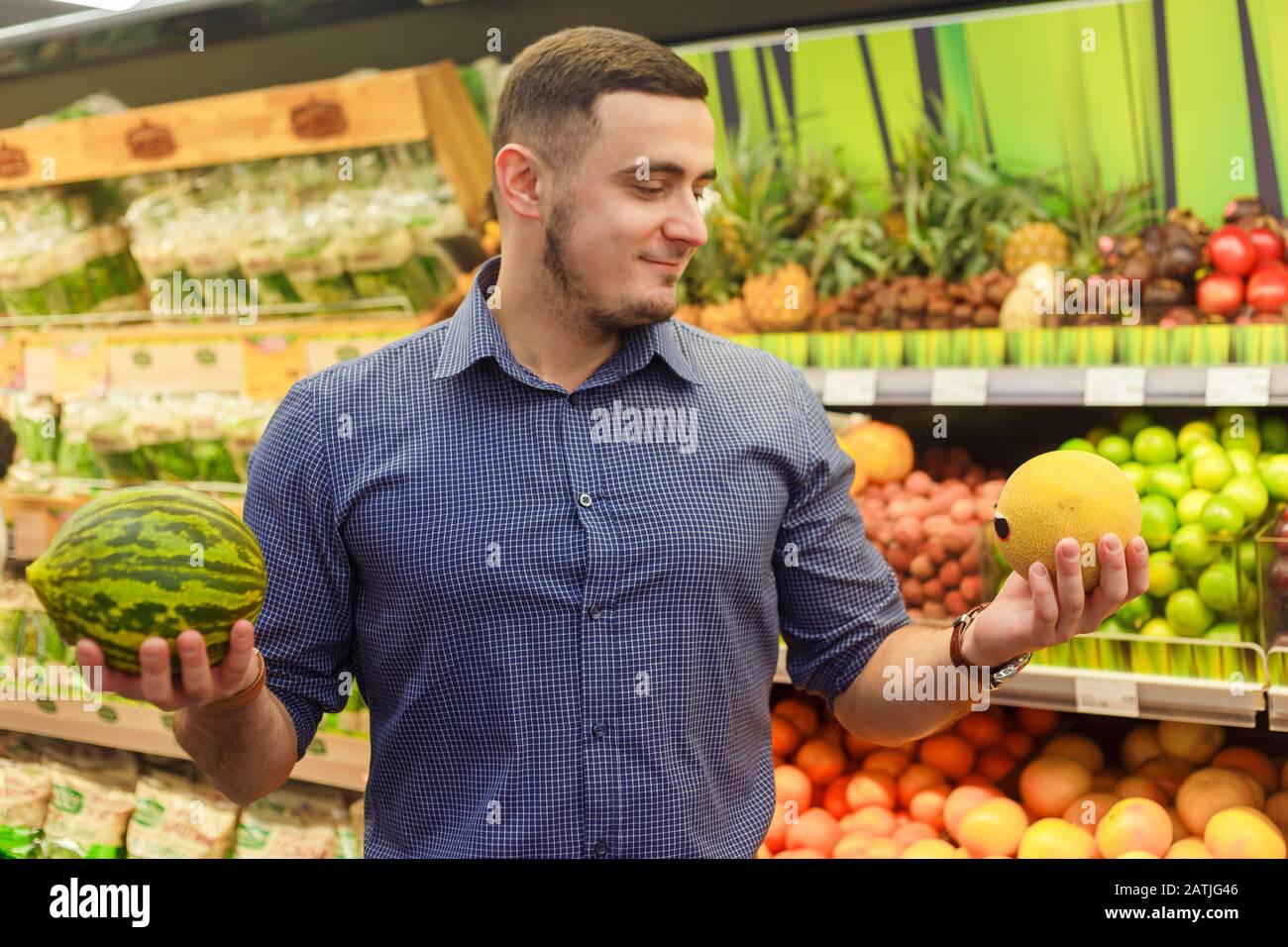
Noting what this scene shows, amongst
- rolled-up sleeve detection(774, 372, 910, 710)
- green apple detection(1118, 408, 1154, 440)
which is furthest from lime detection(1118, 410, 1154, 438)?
rolled-up sleeve detection(774, 372, 910, 710)

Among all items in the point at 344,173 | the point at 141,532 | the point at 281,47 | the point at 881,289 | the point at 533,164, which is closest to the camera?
the point at 141,532

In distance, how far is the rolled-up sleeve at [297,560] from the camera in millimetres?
1403

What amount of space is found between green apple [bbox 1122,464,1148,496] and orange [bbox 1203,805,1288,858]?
2.02ft

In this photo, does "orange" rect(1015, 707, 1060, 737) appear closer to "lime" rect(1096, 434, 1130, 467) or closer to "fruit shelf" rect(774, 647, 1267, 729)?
"fruit shelf" rect(774, 647, 1267, 729)

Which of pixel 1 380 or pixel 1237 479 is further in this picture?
pixel 1 380

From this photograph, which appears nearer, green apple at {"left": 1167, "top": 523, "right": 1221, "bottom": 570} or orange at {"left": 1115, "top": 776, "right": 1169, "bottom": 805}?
green apple at {"left": 1167, "top": 523, "right": 1221, "bottom": 570}

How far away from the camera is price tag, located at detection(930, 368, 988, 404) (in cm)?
227

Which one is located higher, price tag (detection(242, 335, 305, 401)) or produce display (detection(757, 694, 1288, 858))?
price tag (detection(242, 335, 305, 401))

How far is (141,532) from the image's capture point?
115 cm

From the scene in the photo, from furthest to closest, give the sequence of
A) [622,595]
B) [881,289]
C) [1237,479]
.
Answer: [881,289] → [1237,479] → [622,595]

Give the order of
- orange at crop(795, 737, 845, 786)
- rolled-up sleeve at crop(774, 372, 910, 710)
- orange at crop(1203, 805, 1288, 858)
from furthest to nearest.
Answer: orange at crop(795, 737, 845, 786) < orange at crop(1203, 805, 1288, 858) < rolled-up sleeve at crop(774, 372, 910, 710)
